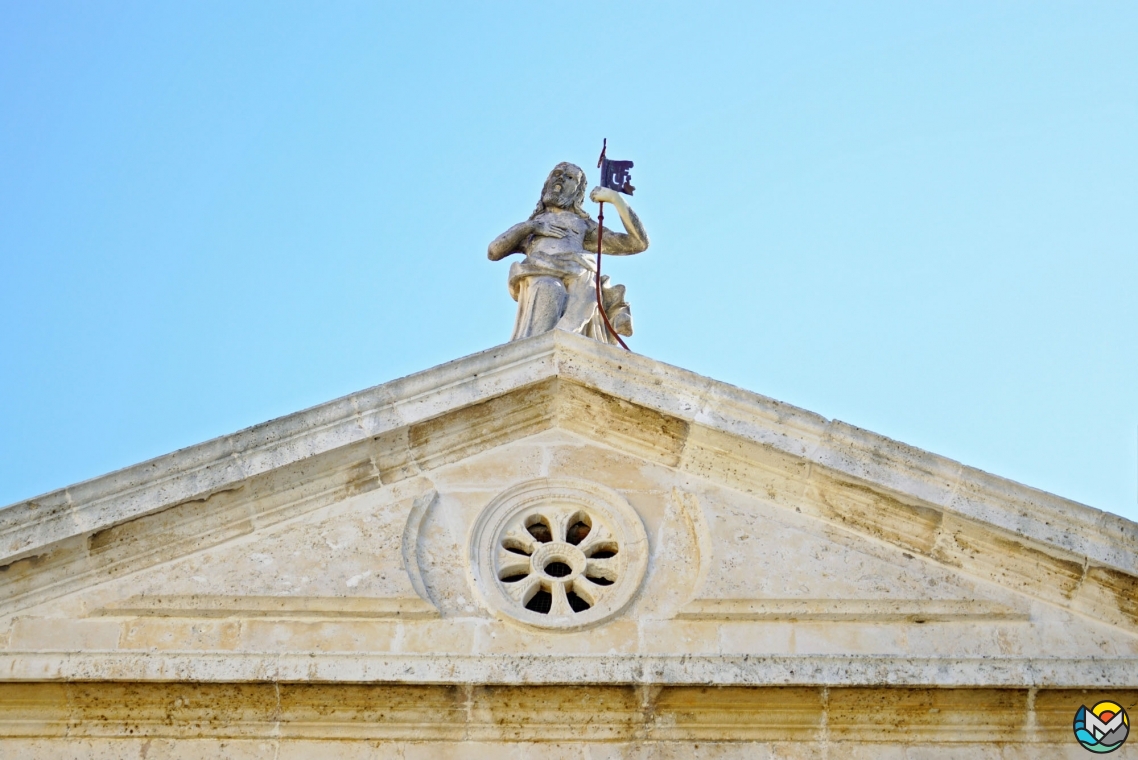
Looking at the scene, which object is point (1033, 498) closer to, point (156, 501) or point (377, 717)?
point (377, 717)

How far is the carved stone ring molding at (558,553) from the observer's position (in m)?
9.32

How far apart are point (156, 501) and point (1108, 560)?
498 centimetres

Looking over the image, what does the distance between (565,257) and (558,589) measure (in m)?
2.72

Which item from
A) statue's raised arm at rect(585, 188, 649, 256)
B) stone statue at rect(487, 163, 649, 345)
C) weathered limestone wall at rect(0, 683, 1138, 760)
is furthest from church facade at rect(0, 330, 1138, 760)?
statue's raised arm at rect(585, 188, 649, 256)

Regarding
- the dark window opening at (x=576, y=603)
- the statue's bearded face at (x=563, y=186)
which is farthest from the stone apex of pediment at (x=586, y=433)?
the statue's bearded face at (x=563, y=186)

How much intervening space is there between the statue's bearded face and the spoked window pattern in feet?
8.86

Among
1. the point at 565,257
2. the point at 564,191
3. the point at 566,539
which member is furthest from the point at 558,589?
the point at 564,191

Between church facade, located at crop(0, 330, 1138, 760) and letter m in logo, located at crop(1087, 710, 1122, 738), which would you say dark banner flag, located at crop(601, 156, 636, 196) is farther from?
letter m in logo, located at crop(1087, 710, 1122, 738)

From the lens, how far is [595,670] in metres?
8.81

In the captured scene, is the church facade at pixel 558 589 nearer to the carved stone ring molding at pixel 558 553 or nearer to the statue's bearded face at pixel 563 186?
the carved stone ring molding at pixel 558 553

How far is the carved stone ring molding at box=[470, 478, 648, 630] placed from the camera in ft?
30.6

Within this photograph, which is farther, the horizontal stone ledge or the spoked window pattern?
the spoked window pattern

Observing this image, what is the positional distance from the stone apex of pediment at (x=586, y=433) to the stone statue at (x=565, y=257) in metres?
→ 0.82

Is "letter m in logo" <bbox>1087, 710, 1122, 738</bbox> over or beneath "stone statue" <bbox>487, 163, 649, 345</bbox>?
beneath
